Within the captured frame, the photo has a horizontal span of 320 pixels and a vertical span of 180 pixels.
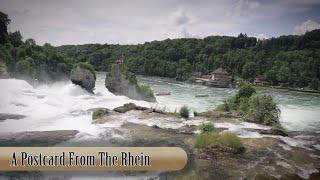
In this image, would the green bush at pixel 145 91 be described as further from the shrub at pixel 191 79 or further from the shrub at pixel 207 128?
the shrub at pixel 207 128

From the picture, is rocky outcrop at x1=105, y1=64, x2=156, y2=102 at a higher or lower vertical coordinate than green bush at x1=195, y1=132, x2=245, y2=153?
higher

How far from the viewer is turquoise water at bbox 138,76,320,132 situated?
23.4 ft

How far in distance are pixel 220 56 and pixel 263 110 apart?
1299mm

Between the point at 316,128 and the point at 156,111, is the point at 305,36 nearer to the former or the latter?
the point at 316,128

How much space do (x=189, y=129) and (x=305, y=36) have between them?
2503 mm

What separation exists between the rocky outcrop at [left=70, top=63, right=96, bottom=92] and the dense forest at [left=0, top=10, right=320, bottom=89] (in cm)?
23

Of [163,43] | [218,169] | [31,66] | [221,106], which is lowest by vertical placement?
[218,169]

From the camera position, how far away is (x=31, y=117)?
276 inches

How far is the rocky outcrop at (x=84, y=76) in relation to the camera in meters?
8.85

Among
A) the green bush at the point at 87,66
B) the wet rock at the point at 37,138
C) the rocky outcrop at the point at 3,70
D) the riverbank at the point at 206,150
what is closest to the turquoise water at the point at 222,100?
the riverbank at the point at 206,150

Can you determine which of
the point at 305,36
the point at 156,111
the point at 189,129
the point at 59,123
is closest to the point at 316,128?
the point at 305,36

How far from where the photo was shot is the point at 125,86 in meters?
8.49

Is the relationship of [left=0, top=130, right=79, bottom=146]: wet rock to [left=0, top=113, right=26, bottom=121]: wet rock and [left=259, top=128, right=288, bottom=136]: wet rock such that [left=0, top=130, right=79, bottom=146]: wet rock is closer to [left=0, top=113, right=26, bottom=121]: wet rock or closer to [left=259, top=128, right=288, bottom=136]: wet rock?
[left=0, top=113, right=26, bottom=121]: wet rock

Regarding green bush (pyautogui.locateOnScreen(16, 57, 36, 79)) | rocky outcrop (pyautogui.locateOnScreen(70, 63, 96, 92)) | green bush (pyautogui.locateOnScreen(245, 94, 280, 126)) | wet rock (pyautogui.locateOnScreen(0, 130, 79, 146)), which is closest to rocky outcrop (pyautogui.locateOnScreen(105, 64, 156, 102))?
rocky outcrop (pyautogui.locateOnScreen(70, 63, 96, 92))
